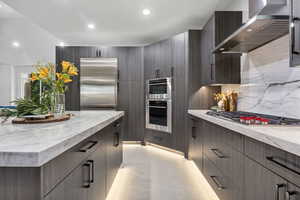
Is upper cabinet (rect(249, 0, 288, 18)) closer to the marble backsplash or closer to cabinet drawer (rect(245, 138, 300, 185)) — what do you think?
the marble backsplash

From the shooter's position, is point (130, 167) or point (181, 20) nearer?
point (130, 167)

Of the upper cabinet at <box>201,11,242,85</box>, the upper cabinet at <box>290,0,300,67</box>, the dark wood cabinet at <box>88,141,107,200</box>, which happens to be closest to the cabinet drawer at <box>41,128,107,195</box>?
the dark wood cabinet at <box>88,141,107,200</box>

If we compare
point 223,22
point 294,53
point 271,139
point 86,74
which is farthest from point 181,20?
point 271,139

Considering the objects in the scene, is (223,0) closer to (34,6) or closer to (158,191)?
(158,191)

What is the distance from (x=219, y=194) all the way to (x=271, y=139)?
119cm

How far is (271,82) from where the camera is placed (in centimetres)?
208

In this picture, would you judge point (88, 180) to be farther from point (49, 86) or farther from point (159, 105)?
point (159, 105)

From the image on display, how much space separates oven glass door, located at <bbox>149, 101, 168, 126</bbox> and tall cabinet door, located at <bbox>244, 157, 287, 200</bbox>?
2.75 meters

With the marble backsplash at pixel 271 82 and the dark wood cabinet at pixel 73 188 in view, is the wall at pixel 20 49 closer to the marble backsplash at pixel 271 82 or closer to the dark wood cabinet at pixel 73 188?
the marble backsplash at pixel 271 82

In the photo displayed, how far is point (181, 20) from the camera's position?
150 inches

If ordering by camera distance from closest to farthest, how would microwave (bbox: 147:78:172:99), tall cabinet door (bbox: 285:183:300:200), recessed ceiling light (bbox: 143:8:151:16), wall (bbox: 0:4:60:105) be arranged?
tall cabinet door (bbox: 285:183:300:200), recessed ceiling light (bbox: 143:8:151:16), microwave (bbox: 147:78:172:99), wall (bbox: 0:4:60:105)

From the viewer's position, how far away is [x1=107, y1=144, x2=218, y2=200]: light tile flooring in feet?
7.18

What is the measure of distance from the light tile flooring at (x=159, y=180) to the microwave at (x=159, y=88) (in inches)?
47.8

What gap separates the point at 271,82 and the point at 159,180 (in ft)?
5.89
